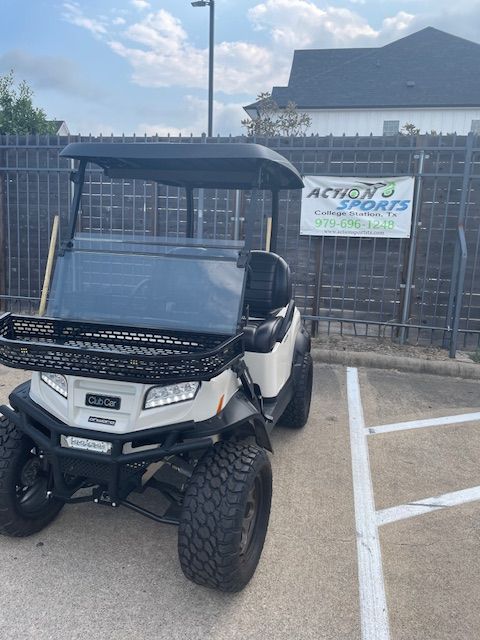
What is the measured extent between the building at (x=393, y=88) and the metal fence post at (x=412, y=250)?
1765cm

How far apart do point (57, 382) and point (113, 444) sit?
45 centimetres

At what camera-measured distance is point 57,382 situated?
2.43 meters

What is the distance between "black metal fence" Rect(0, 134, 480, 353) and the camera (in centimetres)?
646

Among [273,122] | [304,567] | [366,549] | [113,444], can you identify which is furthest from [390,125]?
[113,444]

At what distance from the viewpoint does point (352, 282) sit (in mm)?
6941

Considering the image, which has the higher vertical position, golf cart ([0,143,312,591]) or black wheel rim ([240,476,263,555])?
golf cart ([0,143,312,591])

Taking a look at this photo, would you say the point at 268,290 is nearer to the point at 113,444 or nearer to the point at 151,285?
the point at 151,285

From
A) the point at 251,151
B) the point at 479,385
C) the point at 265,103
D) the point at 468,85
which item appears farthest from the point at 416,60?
the point at 251,151

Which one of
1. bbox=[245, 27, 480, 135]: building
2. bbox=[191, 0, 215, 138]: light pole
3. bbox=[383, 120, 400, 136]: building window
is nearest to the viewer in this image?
bbox=[191, 0, 215, 138]: light pole

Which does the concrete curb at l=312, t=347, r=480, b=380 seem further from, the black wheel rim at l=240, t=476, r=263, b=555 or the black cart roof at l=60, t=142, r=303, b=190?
the black wheel rim at l=240, t=476, r=263, b=555

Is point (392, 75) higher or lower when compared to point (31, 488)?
higher

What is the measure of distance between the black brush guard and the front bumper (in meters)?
0.24

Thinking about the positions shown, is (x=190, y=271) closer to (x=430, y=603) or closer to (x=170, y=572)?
(x=170, y=572)

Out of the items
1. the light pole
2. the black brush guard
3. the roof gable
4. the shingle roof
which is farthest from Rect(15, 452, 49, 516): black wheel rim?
the roof gable
